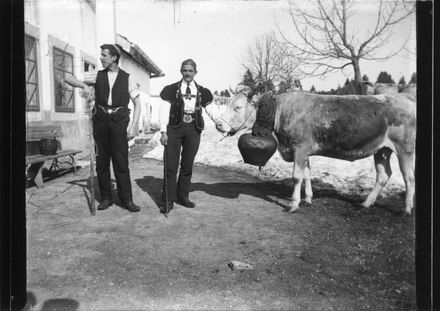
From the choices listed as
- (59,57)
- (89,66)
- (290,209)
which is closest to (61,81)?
(89,66)

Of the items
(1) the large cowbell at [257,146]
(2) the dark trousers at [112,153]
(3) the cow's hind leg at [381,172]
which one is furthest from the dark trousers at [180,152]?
(3) the cow's hind leg at [381,172]

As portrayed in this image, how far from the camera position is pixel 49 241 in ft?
11.3

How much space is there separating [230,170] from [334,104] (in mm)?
3258

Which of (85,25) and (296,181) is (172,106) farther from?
(296,181)

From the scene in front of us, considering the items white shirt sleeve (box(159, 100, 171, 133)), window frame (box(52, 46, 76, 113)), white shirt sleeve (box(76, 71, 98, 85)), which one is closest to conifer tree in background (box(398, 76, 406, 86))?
white shirt sleeve (box(159, 100, 171, 133))

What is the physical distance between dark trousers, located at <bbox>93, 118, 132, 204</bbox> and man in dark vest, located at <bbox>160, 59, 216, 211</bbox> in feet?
1.79

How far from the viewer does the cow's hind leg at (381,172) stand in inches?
204

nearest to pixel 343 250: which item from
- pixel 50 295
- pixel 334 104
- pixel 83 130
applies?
pixel 334 104

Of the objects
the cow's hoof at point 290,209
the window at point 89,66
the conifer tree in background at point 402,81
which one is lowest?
the cow's hoof at point 290,209

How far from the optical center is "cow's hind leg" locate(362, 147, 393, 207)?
5.18m

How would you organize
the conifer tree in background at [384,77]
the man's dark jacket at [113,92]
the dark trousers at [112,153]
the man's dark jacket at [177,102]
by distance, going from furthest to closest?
the man's dark jacket at [177,102]
the dark trousers at [112,153]
the man's dark jacket at [113,92]
the conifer tree in background at [384,77]

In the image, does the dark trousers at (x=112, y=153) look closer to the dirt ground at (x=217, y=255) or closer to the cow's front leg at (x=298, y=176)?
the dirt ground at (x=217, y=255)

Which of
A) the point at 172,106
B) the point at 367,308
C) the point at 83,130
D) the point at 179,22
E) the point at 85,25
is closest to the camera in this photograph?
the point at 367,308

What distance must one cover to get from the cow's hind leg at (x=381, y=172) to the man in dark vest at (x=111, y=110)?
3350mm
